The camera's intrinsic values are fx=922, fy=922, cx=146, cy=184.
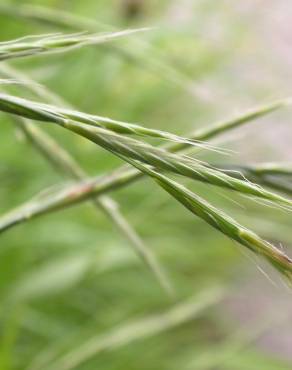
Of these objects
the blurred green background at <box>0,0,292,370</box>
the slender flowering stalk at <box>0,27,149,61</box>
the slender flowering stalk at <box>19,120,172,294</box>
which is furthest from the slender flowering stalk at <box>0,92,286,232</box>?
the blurred green background at <box>0,0,292,370</box>

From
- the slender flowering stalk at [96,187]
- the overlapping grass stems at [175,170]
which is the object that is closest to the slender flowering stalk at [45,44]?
the overlapping grass stems at [175,170]

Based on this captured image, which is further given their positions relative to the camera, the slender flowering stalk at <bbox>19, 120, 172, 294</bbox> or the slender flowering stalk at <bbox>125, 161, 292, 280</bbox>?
the slender flowering stalk at <bbox>19, 120, 172, 294</bbox>

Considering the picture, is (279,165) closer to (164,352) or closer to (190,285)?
(164,352)

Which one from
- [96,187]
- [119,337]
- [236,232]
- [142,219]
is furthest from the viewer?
[142,219]

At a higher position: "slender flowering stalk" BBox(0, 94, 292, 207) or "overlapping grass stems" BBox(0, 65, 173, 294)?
"overlapping grass stems" BBox(0, 65, 173, 294)

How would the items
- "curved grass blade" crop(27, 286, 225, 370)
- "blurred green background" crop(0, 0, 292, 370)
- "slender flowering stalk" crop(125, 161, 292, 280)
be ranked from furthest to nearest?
"blurred green background" crop(0, 0, 292, 370) → "curved grass blade" crop(27, 286, 225, 370) → "slender flowering stalk" crop(125, 161, 292, 280)

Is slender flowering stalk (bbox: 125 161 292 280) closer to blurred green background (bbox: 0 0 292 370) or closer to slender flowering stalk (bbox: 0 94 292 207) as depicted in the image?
slender flowering stalk (bbox: 0 94 292 207)

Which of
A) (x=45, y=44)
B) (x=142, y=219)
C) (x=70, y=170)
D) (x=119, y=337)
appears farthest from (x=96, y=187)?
(x=142, y=219)

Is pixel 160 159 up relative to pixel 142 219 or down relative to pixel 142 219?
down

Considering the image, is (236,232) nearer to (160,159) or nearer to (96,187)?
(160,159)
